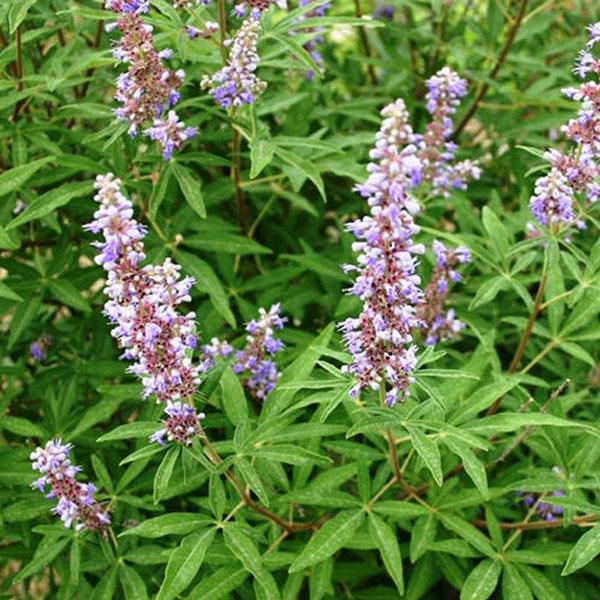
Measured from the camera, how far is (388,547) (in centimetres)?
371

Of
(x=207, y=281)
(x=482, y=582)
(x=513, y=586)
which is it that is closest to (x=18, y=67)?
(x=207, y=281)

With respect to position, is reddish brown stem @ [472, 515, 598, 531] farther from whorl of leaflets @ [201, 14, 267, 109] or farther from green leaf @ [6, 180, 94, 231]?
green leaf @ [6, 180, 94, 231]

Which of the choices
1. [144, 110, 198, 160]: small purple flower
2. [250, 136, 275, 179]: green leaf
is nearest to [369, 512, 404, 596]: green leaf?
[250, 136, 275, 179]: green leaf

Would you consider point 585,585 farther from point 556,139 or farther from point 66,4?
point 66,4

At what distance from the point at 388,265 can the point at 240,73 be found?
1628mm

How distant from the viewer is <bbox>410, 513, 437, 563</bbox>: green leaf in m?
3.95

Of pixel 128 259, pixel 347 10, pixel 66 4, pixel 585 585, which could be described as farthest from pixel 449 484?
pixel 347 10

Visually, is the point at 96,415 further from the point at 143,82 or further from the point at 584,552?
the point at 584,552

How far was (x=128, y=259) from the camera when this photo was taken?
304cm

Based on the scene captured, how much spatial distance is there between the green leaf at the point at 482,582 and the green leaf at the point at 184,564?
3.62ft

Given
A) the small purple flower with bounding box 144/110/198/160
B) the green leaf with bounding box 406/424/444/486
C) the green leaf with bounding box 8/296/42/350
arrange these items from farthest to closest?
the green leaf with bounding box 8/296/42/350
the small purple flower with bounding box 144/110/198/160
the green leaf with bounding box 406/424/444/486

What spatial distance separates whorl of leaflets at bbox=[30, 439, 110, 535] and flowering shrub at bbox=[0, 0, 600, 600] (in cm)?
1

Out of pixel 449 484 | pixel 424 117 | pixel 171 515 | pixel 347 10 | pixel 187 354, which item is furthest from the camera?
pixel 347 10

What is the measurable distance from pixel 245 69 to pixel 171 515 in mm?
1892
